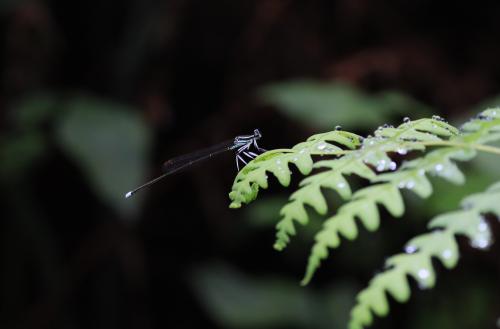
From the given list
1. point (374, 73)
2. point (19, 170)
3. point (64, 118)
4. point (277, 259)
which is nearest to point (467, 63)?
point (374, 73)

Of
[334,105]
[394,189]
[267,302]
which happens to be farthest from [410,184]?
[267,302]

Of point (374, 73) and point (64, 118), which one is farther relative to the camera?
point (374, 73)

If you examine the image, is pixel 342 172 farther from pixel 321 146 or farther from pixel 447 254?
pixel 447 254

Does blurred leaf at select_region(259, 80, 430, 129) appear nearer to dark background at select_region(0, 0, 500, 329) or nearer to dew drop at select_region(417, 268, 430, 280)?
dark background at select_region(0, 0, 500, 329)

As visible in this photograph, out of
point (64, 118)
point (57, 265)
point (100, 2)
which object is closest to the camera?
point (64, 118)

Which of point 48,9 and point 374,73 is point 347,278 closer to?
point 374,73

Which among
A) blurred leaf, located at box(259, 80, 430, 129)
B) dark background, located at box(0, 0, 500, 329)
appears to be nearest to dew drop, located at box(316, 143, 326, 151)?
dark background, located at box(0, 0, 500, 329)
